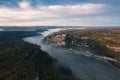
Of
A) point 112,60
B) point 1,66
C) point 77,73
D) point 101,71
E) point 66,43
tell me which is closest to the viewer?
point 1,66

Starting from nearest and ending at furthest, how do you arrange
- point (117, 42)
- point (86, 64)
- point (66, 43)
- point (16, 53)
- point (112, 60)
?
point (16, 53) → point (86, 64) → point (112, 60) → point (117, 42) → point (66, 43)

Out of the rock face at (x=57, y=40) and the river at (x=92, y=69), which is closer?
the river at (x=92, y=69)

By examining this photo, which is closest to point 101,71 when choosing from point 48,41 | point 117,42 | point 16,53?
point 16,53

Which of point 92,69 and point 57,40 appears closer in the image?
point 92,69

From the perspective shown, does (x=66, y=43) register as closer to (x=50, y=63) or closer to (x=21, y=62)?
(x=50, y=63)

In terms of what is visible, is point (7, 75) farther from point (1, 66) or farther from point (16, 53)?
point (16, 53)

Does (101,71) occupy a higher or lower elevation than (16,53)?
lower

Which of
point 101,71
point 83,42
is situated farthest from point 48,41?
point 101,71

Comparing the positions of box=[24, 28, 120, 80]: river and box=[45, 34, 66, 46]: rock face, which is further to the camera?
box=[45, 34, 66, 46]: rock face

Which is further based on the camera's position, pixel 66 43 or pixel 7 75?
pixel 66 43
